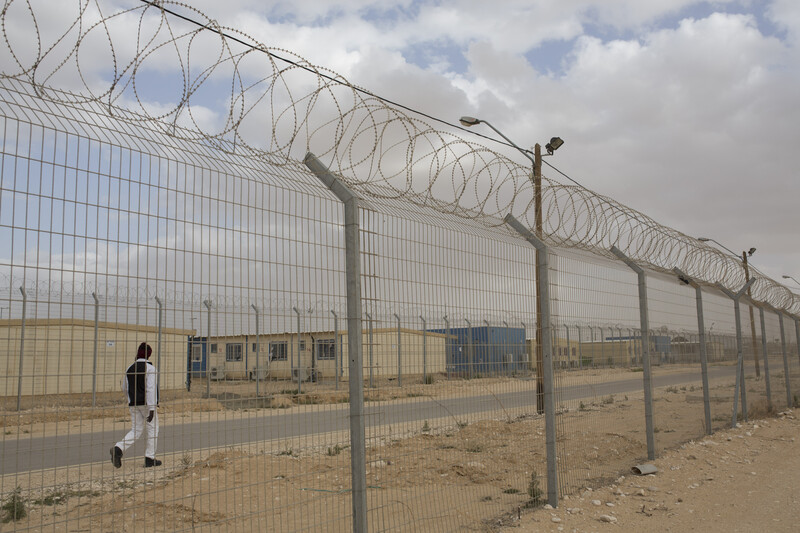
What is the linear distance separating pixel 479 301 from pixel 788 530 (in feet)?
11.3

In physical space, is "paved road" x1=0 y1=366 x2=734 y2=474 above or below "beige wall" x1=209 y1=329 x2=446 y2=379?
below

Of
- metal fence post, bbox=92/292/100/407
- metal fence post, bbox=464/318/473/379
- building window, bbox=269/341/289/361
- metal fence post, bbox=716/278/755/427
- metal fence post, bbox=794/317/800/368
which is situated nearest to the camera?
metal fence post, bbox=92/292/100/407

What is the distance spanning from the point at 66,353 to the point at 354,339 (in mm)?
1653

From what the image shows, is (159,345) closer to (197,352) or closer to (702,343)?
(197,352)

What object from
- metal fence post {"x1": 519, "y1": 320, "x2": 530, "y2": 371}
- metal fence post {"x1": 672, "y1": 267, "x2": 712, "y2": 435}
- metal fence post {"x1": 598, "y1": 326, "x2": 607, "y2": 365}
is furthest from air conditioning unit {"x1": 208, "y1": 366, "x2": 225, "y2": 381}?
metal fence post {"x1": 672, "y1": 267, "x2": 712, "y2": 435}

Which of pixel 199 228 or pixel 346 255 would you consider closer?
pixel 199 228

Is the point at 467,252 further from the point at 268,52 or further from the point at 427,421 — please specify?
the point at 268,52

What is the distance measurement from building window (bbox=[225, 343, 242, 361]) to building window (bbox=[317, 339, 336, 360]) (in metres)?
0.59

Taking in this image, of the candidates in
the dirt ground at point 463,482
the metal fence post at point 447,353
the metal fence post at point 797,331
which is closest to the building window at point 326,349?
the dirt ground at point 463,482

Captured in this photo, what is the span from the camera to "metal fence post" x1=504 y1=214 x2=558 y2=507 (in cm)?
639

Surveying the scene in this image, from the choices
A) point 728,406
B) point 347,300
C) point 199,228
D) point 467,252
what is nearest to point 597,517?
point 467,252

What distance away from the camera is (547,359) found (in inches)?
257

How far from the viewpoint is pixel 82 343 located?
3348 mm

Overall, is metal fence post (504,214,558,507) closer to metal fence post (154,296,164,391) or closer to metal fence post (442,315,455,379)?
metal fence post (442,315,455,379)
